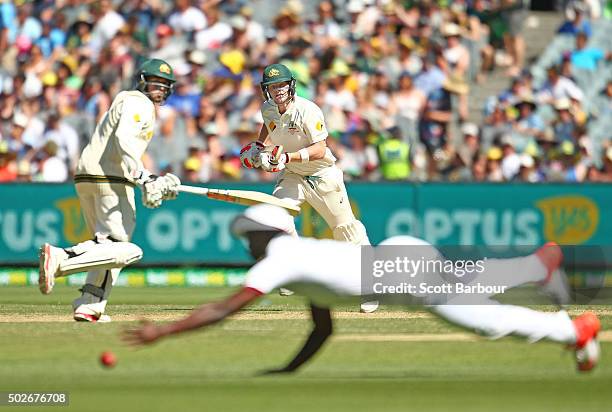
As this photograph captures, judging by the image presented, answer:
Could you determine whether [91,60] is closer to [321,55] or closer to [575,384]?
[321,55]

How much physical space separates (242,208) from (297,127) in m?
5.26

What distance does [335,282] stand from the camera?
7594 millimetres

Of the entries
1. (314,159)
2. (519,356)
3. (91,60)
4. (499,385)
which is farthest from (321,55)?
(499,385)

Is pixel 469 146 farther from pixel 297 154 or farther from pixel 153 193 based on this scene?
pixel 153 193

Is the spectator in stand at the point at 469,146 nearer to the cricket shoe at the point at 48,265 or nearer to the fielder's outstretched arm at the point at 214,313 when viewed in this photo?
the cricket shoe at the point at 48,265

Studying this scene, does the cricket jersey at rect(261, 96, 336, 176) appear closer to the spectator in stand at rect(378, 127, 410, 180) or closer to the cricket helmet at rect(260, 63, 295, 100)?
the cricket helmet at rect(260, 63, 295, 100)

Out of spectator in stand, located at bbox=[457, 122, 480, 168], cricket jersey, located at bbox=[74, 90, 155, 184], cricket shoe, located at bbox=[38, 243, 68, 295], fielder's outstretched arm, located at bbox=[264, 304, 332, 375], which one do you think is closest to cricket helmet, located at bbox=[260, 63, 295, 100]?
cricket jersey, located at bbox=[74, 90, 155, 184]

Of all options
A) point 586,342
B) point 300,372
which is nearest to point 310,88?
point 300,372

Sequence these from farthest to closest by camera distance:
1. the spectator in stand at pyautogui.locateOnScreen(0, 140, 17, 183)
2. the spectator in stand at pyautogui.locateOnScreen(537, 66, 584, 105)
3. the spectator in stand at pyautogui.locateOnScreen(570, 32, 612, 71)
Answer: the spectator in stand at pyautogui.locateOnScreen(570, 32, 612, 71)
the spectator in stand at pyautogui.locateOnScreen(537, 66, 584, 105)
the spectator in stand at pyautogui.locateOnScreen(0, 140, 17, 183)

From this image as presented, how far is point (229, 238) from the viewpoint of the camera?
56.9 feet

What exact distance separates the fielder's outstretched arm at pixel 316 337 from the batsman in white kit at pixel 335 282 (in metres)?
0.44

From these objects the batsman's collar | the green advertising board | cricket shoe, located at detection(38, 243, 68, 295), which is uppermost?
the batsman's collar

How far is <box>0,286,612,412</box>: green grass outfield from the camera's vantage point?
285 inches

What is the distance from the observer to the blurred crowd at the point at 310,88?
18.8 m
